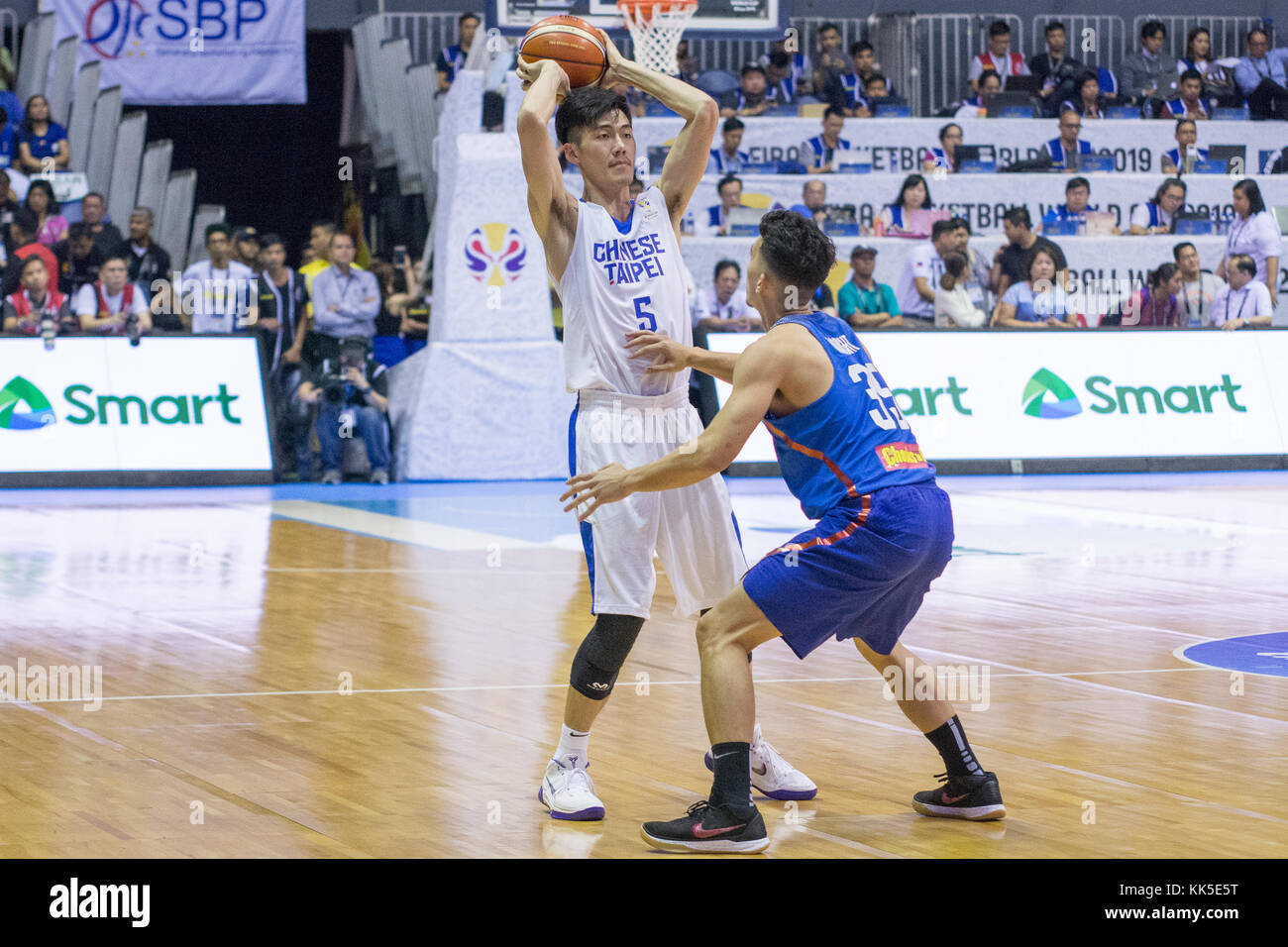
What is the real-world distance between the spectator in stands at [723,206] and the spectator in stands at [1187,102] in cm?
707

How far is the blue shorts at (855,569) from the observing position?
4863 millimetres

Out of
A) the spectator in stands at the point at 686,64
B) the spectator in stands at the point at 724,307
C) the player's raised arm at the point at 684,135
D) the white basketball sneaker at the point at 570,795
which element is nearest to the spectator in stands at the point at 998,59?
Answer: the spectator in stands at the point at 686,64

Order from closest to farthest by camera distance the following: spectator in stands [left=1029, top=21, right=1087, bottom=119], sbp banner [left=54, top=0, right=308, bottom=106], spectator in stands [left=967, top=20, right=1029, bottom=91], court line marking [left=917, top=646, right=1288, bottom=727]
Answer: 1. court line marking [left=917, top=646, right=1288, bottom=727]
2. sbp banner [left=54, top=0, right=308, bottom=106]
3. spectator in stands [left=1029, top=21, right=1087, bottom=119]
4. spectator in stands [left=967, top=20, right=1029, bottom=91]

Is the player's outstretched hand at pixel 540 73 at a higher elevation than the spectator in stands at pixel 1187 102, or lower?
lower

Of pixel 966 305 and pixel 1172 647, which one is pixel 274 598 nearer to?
pixel 1172 647

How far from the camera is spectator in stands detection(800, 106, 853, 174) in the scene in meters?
20.5

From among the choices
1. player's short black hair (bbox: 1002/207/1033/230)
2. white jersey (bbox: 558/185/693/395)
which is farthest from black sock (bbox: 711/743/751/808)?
player's short black hair (bbox: 1002/207/1033/230)

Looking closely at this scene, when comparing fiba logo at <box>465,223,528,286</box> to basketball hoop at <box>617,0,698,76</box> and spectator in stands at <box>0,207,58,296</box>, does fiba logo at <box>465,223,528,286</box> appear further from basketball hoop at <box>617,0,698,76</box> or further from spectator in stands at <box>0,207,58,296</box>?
spectator in stands at <box>0,207,58,296</box>

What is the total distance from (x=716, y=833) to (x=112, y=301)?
42.3ft

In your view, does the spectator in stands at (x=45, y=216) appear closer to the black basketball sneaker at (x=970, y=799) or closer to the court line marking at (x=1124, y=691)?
the court line marking at (x=1124, y=691)

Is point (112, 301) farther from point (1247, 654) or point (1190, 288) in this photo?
point (1247, 654)

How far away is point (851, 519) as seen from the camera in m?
4.96

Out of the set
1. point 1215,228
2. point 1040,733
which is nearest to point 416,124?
point 1215,228

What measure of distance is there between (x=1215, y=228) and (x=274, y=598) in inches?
584
